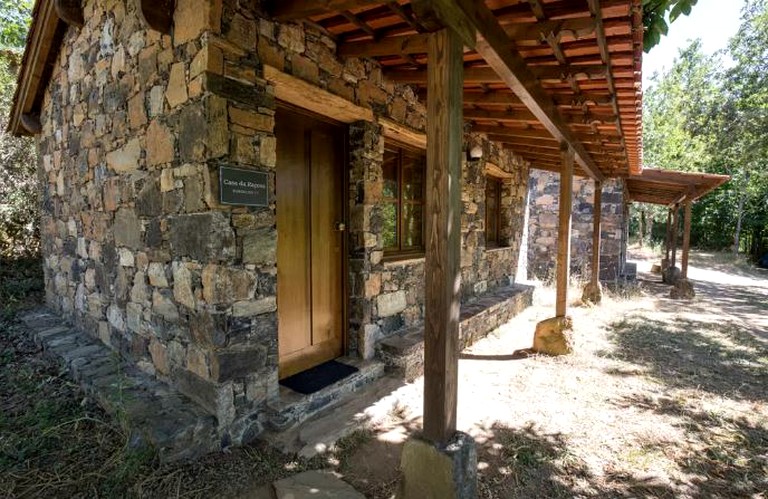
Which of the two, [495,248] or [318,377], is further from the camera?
[495,248]

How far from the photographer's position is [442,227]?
1.97 meters

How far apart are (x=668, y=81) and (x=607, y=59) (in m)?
24.0

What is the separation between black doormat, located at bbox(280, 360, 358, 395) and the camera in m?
3.03

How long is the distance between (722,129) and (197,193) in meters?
14.8

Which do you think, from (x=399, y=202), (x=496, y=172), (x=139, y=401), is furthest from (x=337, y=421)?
(x=496, y=172)

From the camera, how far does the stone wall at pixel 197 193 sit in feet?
7.97

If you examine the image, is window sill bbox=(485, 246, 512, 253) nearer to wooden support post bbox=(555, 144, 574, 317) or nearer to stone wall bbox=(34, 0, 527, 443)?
wooden support post bbox=(555, 144, 574, 317)

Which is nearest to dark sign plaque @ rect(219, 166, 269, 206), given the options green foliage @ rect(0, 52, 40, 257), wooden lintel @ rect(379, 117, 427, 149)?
wooden lintel @ rect(379, 117, 427, 149)

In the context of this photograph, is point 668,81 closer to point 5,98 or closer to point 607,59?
point 607,59

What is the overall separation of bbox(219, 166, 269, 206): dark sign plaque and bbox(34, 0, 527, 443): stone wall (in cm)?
5

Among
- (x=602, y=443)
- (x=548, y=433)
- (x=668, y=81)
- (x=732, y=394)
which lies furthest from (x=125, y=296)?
(x=668, y=81)

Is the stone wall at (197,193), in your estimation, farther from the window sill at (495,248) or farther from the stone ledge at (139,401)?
the window sill at (495,248)

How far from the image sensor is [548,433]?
2.87 metres

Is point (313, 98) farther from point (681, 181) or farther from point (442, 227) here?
point (681, 181)
